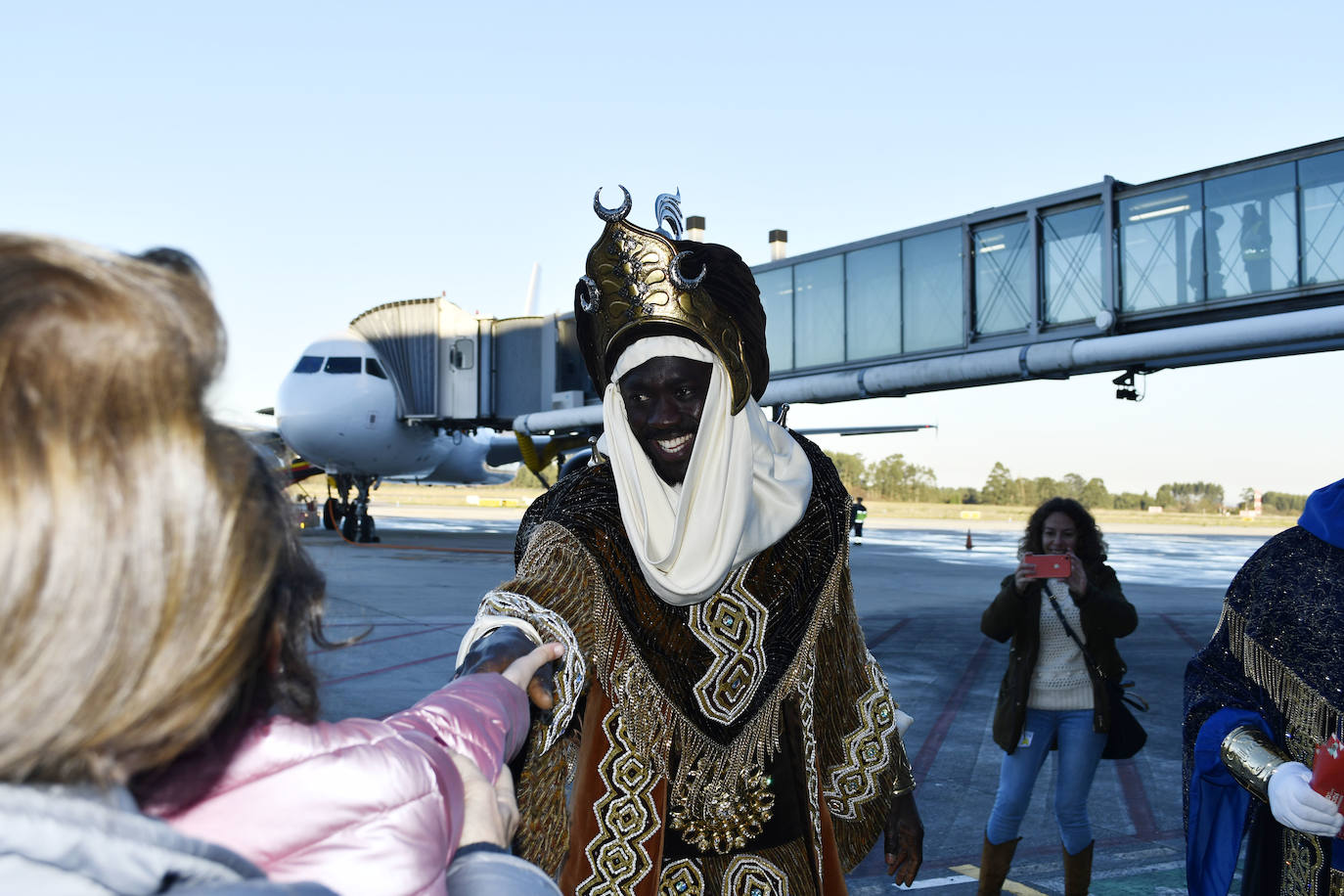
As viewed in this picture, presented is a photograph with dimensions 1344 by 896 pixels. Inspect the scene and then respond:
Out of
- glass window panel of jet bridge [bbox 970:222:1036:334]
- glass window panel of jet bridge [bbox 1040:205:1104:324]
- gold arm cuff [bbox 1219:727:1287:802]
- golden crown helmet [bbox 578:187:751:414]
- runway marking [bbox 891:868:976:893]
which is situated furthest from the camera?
glass window panel of jet bridge [bbox 970:222:1036:334]

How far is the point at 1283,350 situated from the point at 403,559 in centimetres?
1379

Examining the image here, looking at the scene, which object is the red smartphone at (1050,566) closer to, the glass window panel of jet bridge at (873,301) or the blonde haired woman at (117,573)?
the blonde haired woman at (117,573)

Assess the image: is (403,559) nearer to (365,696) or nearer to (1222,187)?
(365,696)

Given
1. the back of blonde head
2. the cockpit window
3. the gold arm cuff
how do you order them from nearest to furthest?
the back of blonde head
the gold arm cuff
the cockpit window

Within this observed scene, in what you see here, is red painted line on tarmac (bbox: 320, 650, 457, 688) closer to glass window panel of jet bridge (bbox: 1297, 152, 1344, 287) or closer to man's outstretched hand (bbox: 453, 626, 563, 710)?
man's outstretched hand (bbox: 453, 626, 563, 710)

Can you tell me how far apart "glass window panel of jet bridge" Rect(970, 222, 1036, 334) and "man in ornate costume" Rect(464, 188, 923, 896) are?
11.0 m

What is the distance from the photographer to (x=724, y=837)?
2094mm

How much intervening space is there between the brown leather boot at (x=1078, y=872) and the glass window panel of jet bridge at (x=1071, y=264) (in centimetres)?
908

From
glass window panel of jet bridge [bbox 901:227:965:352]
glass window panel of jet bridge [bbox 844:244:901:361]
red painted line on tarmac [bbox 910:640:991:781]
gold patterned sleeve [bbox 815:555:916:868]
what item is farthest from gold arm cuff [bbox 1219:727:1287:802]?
glass window panel of jet bridge [bbox 844:244:901:361]

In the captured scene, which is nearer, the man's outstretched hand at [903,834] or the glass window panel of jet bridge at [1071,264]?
the man's outstretched hand at [903,834]

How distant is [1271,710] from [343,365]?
19188 millimetres

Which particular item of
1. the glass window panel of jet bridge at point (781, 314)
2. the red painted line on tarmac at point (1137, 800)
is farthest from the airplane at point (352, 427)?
the red painted line on tarmac at point (1137, 800)

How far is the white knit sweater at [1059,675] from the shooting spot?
14.2 feet

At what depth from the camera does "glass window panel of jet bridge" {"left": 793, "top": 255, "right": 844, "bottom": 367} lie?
583 inches
